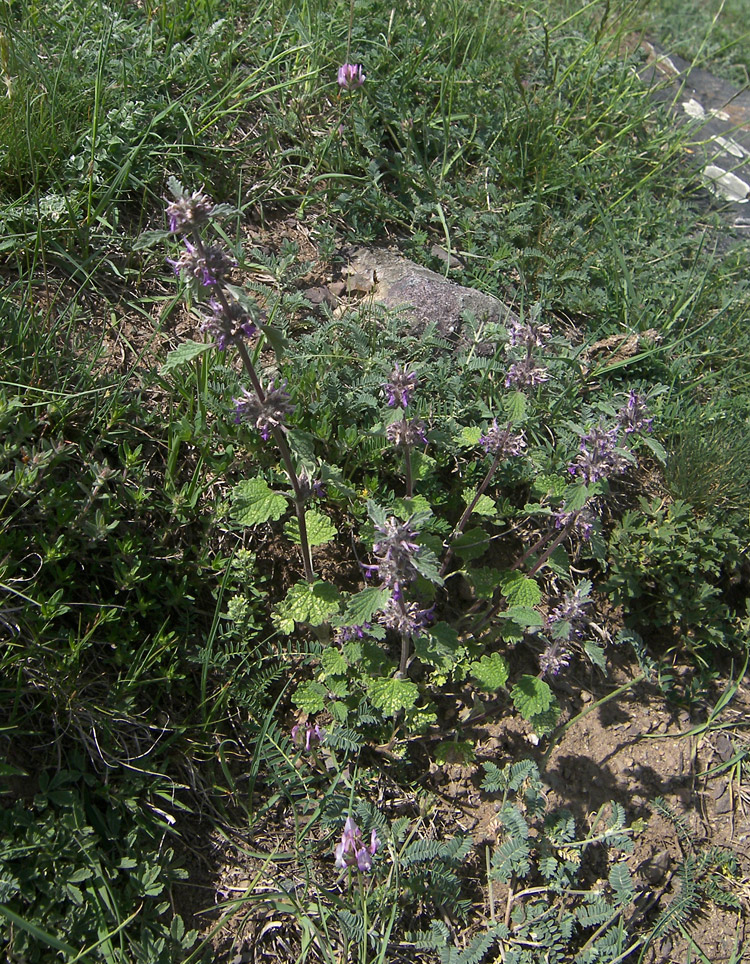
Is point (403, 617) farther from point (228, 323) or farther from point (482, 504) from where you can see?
point (228, 323)

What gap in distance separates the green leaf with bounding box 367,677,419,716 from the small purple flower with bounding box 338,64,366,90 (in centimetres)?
282

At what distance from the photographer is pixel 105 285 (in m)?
3.20

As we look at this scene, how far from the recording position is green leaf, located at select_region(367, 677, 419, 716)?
2.48 meters

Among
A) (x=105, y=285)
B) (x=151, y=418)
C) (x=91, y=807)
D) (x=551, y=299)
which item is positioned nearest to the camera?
(x=91, y=807)

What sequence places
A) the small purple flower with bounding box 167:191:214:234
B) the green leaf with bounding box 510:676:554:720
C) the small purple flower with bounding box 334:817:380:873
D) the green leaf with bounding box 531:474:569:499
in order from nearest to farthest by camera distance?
the small purple flower with bounding box 167:191:214:234, the small purple flower with bounding box 334:817:380:873, the green leaf with bounding box 510:676:554:720, the green leaf with bounding box 531:474:569:499

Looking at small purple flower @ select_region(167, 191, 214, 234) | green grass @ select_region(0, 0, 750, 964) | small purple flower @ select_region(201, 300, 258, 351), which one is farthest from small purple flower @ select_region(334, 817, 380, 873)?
small purple flower @ select_region(167, 191, 214, 234)

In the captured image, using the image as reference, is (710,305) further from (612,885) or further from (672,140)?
(612,885)

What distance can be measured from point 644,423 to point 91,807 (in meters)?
2.19

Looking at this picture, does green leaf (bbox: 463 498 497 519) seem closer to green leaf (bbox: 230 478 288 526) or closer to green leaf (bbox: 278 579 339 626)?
green leaf (bbox: 278 579 339 626)

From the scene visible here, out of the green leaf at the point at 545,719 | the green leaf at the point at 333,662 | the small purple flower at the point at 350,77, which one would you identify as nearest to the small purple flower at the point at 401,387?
the green leaf at the point at 333,662

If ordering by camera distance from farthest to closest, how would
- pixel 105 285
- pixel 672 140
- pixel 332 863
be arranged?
pixel 672 140, pixel 105 285, pixel 332 863

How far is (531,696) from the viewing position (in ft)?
8.39

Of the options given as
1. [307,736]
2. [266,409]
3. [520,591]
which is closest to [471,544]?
[520,591]

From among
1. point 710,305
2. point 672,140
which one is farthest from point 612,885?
point 672,140
